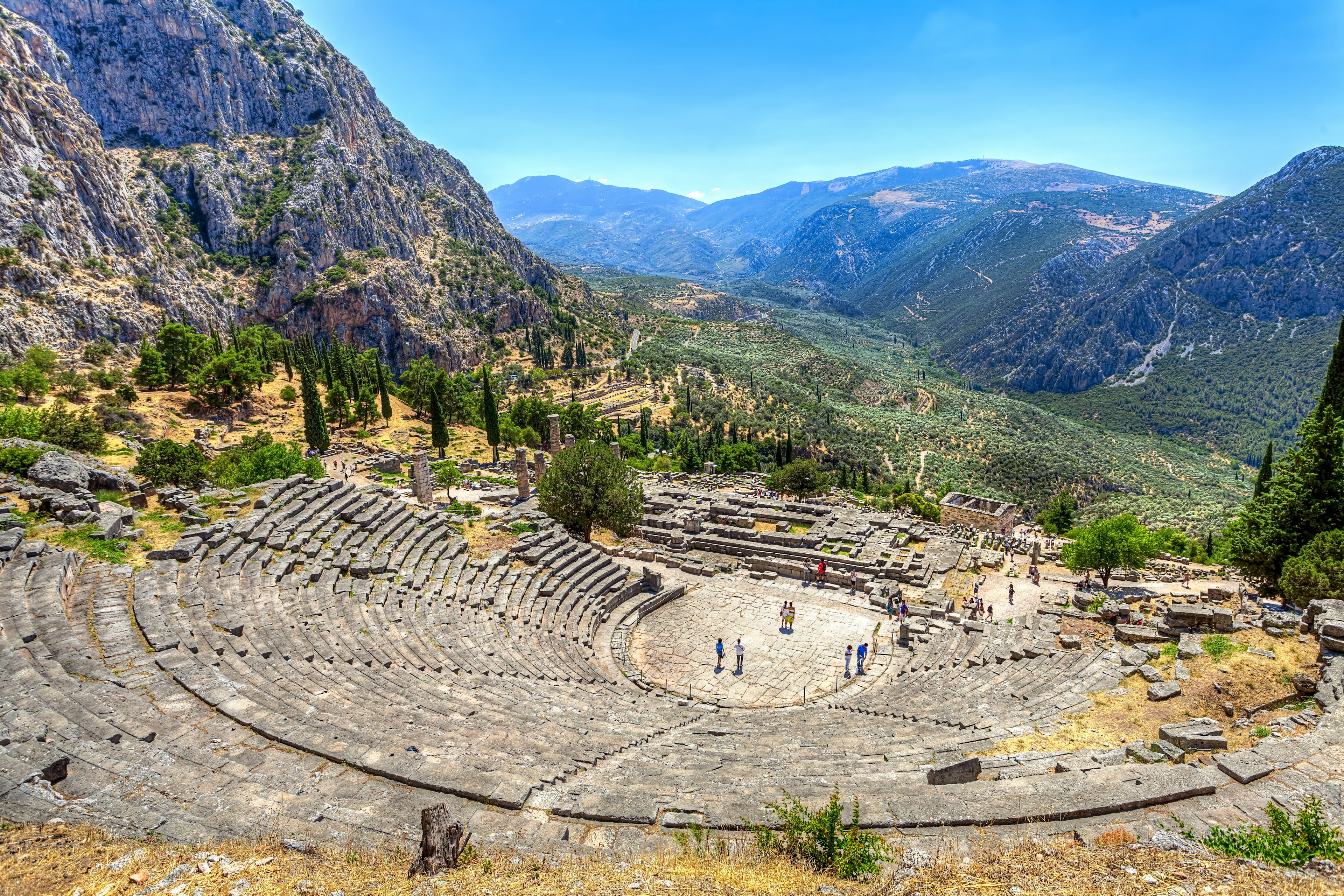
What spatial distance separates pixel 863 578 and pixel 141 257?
295 feet

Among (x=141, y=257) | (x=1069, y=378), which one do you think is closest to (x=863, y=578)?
(x=141, y=257)

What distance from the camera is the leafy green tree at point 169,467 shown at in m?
23.1

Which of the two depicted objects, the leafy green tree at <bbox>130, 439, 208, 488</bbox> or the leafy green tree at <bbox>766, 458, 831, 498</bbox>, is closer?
the leafy green tree at <bbox>130, 439, 208, 488</bbox>

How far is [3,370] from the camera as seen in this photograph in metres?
40.7

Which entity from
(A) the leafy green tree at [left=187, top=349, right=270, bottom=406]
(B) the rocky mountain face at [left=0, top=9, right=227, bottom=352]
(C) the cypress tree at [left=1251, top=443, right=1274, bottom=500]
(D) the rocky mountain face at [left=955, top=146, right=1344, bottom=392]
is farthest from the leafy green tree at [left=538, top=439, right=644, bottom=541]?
(D) the rocky mountain face at [left=955, top=146, right=1344, bottom=392]

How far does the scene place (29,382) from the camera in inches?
1437

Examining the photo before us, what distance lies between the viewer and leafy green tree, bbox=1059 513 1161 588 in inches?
1041

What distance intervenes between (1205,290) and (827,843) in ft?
591

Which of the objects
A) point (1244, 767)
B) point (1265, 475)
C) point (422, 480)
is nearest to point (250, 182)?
point (422, 480)

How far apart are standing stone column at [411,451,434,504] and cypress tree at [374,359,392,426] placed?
3127cm

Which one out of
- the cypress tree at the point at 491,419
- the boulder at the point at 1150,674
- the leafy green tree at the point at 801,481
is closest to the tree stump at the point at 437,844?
the boulder at the point at 1150,674

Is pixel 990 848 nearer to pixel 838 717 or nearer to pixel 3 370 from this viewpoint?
pixel 838 717

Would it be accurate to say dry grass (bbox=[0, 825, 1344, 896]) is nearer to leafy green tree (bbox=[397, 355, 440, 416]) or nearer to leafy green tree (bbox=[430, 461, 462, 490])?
leafy green tree (bbox=[430, 461, 462, 490])

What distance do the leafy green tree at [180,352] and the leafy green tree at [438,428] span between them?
731 inches
